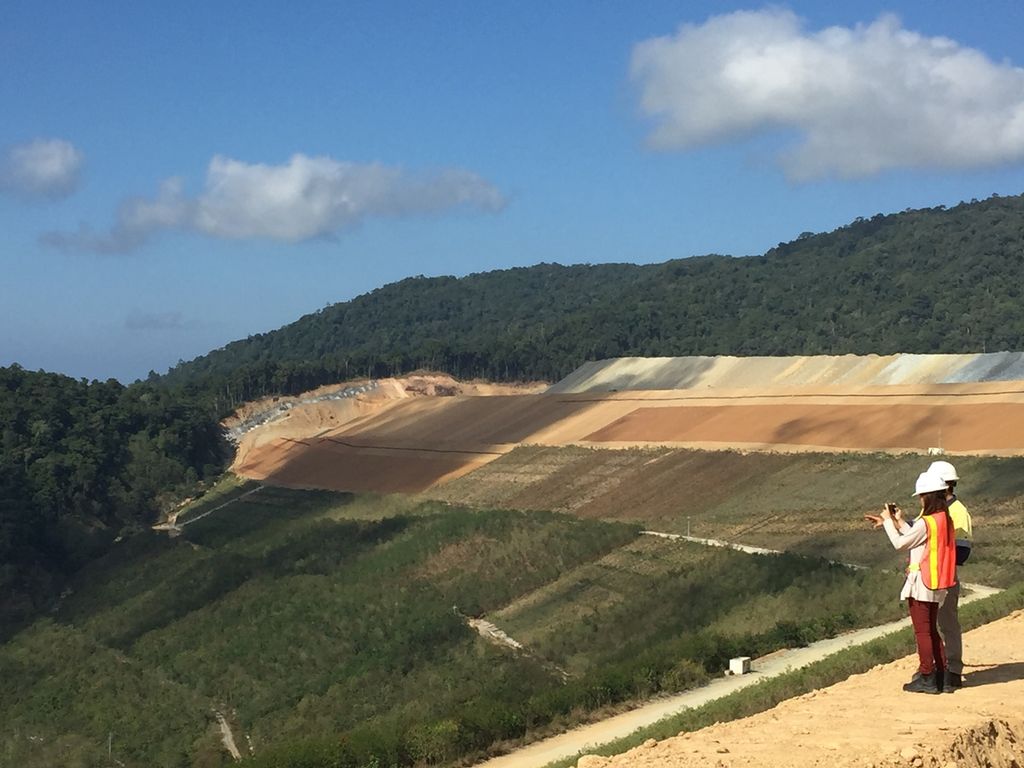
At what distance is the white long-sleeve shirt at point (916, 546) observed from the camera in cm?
971

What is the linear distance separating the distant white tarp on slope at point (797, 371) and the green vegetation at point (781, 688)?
5132cm

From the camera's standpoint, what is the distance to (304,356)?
19462 centimetres

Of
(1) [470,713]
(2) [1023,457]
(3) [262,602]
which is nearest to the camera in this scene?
(1) [470,713]

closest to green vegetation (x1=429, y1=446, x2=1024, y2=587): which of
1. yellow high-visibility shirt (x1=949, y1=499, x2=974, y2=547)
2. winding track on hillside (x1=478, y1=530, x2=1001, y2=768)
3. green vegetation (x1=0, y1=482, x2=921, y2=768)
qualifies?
green vegetation (x1=0, y1=482, x2=921, y2=768)

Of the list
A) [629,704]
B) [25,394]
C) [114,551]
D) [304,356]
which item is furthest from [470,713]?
[304,356]

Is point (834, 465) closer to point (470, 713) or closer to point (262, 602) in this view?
point (262, 602)

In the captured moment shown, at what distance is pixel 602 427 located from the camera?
67.9 meters

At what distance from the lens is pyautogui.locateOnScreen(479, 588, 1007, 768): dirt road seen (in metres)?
11.8

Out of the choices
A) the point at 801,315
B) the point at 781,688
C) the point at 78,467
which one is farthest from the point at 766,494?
the point at 801,315

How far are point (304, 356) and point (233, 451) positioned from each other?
9596cm

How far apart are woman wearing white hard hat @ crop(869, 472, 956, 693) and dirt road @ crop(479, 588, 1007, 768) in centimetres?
37

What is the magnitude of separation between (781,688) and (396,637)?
72.8 ft

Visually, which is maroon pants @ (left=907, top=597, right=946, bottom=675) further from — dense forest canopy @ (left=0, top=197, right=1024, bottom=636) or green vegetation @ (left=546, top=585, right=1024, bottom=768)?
dense forest canopy @ (left=0, top=197, right=1024, bottom=636)

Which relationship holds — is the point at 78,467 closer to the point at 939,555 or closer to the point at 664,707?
the point at 664,707
